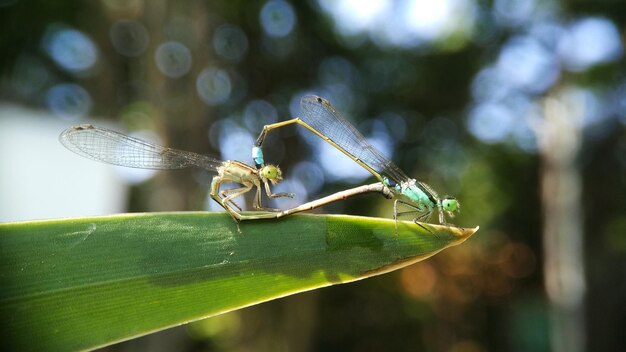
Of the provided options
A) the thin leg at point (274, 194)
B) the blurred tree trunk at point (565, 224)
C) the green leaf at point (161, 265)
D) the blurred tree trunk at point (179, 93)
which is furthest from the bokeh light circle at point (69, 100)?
the green leaf at point (161, 265)

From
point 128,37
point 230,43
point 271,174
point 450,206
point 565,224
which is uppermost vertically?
point 128,37

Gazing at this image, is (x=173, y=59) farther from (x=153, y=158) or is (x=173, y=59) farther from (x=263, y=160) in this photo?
(x=263, y=160)

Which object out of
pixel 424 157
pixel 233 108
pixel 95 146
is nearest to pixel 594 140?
pixel 424 157

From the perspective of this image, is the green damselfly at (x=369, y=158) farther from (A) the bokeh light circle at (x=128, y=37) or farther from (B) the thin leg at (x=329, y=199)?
(A) the bokeh light circle at (x=128, y=37)

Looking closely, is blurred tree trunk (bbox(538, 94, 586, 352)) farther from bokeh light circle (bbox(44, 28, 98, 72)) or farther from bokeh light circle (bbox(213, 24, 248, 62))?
bokeh light circle (bbox(44, 28, 98, 72))

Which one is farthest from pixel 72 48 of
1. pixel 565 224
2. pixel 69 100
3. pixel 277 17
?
pixel 565 224

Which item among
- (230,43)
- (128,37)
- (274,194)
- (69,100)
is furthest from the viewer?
(69,100)

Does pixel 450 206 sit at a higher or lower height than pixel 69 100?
lower
